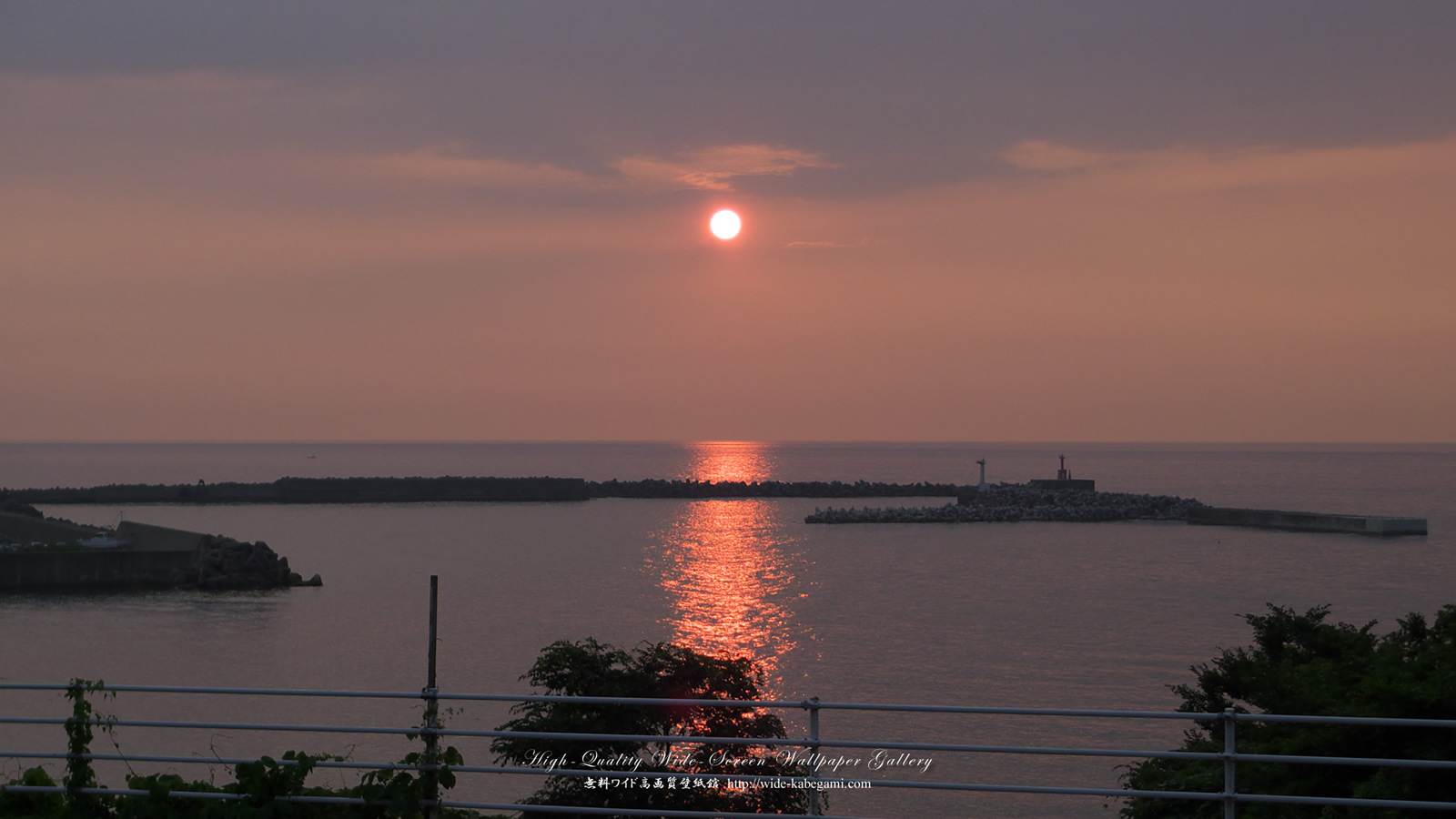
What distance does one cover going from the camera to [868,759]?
18547mm

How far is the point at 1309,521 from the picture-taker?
7525 cm

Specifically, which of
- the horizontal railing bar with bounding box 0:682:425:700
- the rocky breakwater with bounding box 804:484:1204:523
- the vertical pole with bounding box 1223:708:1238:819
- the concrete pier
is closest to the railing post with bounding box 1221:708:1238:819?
the vertical pole with bounding box 1223:708:1238:819

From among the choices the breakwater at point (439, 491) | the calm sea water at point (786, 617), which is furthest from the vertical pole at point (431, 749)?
the breakwater at point (439, 491)

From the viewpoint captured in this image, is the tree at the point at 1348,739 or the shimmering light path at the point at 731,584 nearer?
the tree at the point at 1348,739

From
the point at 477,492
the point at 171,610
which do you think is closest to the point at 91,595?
the point at 171,610

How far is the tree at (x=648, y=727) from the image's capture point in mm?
11344

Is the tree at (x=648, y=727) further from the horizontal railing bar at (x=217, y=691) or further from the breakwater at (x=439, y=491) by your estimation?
the breakwater at (x=439, y=491)

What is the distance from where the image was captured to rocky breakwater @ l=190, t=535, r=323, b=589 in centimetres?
4528

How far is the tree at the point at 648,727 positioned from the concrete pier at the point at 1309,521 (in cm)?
6946

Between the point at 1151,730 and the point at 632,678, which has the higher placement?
the point at 632,678

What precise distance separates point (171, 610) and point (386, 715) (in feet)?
69.8

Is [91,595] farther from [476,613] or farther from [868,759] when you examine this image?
[868,759]

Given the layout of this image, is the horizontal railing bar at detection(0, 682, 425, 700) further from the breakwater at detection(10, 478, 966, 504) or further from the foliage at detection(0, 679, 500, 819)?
the breakwater at detection(10, 478, 966, 504)

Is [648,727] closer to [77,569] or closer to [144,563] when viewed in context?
[77,569]
